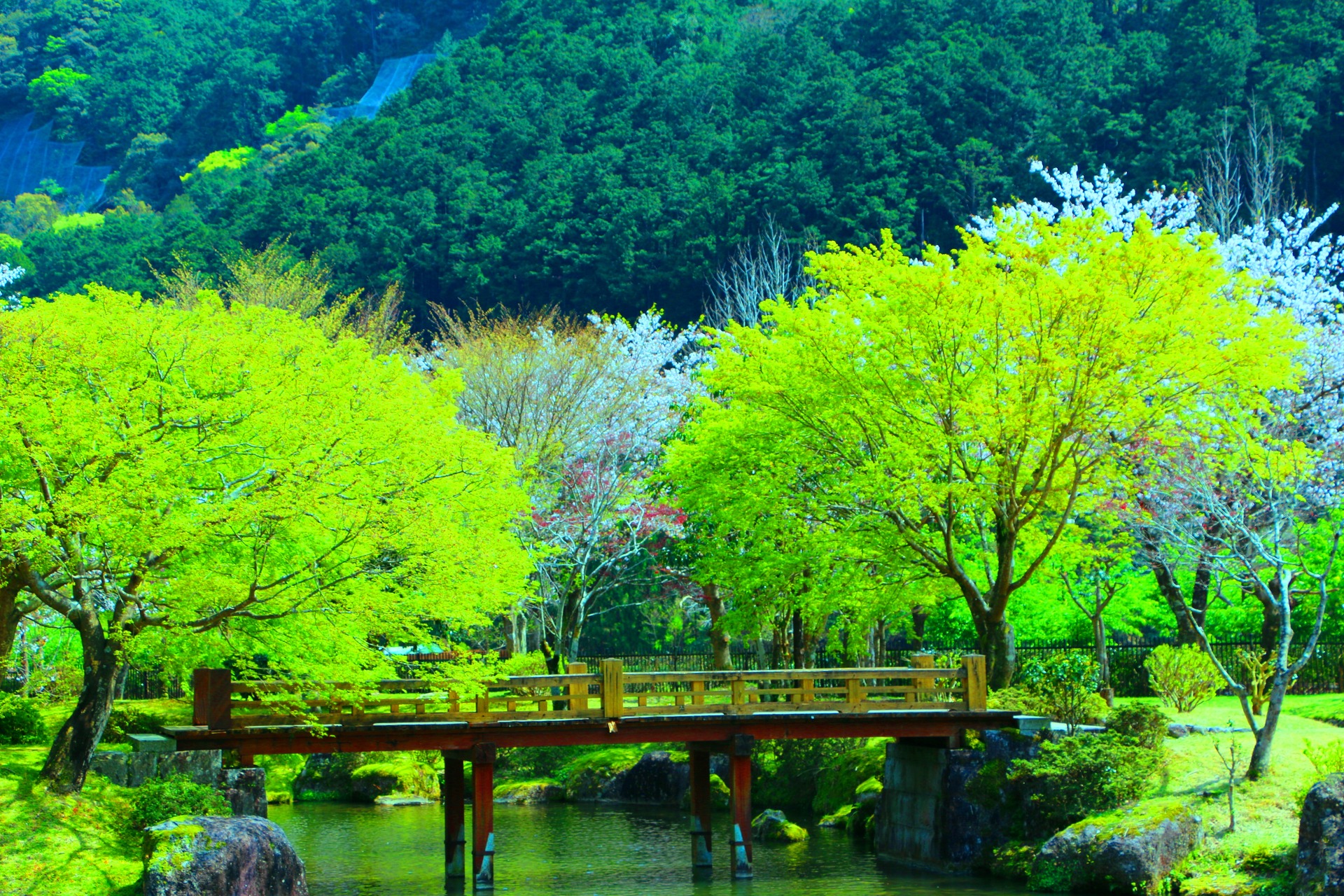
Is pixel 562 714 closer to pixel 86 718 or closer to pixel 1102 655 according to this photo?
pixel 86 718

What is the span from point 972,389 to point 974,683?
540 cm

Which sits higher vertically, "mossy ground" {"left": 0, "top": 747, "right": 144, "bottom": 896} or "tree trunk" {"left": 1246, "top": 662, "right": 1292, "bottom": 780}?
"tree trunk" {"left": 1246, "top": 662, "right": 1292, "bottom": 780}

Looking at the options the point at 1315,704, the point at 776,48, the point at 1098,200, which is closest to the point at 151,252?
the point at 776,48

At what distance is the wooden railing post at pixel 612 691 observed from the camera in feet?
75.7

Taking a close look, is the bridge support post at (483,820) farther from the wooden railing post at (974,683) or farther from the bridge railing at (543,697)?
the wooden railing post at (974,683)

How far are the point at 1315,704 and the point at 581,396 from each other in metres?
19.5

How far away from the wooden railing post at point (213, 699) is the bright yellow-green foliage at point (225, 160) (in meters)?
→ 90.7

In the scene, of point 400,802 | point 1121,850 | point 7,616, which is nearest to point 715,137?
point 400,802

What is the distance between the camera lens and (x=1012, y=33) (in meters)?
68.8

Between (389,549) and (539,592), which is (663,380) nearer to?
(539,592)

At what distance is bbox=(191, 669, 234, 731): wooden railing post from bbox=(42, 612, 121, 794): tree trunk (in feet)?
5.07

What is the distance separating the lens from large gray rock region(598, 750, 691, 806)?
113 feet

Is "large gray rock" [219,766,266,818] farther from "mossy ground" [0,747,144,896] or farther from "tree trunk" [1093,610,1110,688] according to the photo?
"tree trunk" [1093,610,1110,688]

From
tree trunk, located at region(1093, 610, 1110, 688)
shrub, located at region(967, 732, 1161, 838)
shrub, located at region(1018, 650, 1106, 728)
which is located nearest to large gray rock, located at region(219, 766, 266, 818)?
shrub, located at region(967, 732, 1161, 838)
